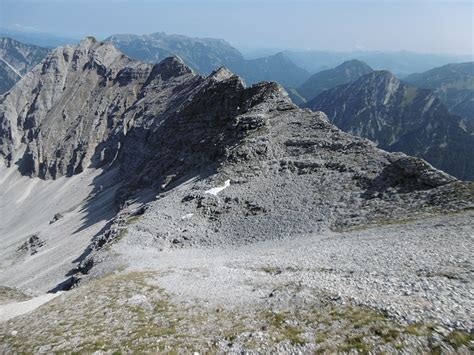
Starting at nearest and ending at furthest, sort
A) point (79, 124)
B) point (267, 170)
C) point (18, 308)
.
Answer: point (18, 308), point (267, 170), point (79, 124)

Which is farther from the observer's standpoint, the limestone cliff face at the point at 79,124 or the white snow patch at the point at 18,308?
the limestone cliff face at the point at 79,124

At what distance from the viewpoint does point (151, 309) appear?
968 inches

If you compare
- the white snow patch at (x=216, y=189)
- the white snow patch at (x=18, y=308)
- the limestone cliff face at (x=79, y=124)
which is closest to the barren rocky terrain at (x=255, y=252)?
the white snow patch at (x=18, y=308)

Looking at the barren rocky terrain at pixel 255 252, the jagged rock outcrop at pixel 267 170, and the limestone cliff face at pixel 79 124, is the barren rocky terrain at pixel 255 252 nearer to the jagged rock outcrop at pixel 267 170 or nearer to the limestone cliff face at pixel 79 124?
the jagged rock outcrop at pixel 267 170

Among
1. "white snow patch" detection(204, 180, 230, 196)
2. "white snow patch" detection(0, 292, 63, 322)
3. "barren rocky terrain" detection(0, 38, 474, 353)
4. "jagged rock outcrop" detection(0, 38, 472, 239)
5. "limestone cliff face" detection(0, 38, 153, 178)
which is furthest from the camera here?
"limestone cliff face" detection(0, 38, 153, 178)

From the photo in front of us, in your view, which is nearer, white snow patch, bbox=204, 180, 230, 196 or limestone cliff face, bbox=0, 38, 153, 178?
white snow patch, bbox=204, 180, 230, 196

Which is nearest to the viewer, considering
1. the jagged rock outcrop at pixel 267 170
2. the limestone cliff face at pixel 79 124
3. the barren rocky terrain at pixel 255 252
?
the barren rocky terrain at pixel 255 252

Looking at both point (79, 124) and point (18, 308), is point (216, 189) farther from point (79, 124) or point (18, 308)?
point (79, 124)

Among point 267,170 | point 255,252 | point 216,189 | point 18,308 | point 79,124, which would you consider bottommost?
point 79,124

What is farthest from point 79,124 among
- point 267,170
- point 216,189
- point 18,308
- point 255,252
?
point 255,252

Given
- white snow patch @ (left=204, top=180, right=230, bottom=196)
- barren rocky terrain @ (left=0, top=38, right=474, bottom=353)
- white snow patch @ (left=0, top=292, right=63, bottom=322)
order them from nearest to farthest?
barren rocky terrain @ (left=0, top=38, right=474, bottom=353), white snow patch @ (left=0, top=292, right=63, bottom=322), white snow patch @ (left=204, top=180, right=230, bottom=196)

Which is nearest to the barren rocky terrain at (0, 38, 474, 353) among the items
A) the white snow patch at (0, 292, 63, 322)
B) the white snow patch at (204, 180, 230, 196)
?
the white snow patch at (0, 292, 63, 322)

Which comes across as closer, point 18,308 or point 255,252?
point 18,308

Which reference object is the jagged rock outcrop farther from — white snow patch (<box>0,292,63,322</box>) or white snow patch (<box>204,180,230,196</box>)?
white snow patch (<box>0,292,63,322</box>)
